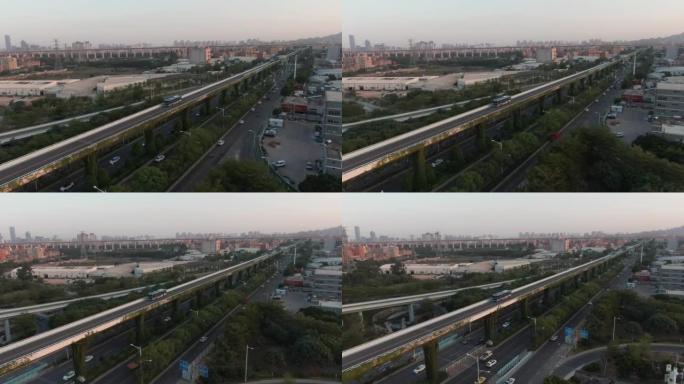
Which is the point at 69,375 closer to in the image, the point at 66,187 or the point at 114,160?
the point at 66,187

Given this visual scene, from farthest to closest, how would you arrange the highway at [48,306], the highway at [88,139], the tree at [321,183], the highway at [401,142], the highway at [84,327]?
the highway at [48,306]
the highway at [84,327]
the tree at [321,183]
the highway at [401,142]
the highway at [88,139]

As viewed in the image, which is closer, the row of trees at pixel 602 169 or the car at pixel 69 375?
the row of trees at pixel 602 169

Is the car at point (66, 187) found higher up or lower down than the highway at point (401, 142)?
lower down

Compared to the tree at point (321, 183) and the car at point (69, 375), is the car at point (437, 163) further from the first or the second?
the car at point (69, 375)

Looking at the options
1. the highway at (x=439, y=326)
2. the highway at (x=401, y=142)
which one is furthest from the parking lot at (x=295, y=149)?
the highway at (x=439, y=326)

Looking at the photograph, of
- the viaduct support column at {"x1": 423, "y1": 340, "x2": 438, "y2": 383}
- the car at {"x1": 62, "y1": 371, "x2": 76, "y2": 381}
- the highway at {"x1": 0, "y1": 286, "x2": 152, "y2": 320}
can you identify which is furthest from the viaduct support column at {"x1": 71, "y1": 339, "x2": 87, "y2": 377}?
the viaduct support column at {"x1": 423, "y1": 340, "x2": 438, "y2": 383}

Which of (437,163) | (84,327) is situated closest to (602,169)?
(437,163)

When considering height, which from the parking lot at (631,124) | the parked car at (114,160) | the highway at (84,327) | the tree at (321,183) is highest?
the parking lot at (631,124)

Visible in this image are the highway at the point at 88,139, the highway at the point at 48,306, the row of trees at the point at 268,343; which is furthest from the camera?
the row of trees at the point at 268,343
